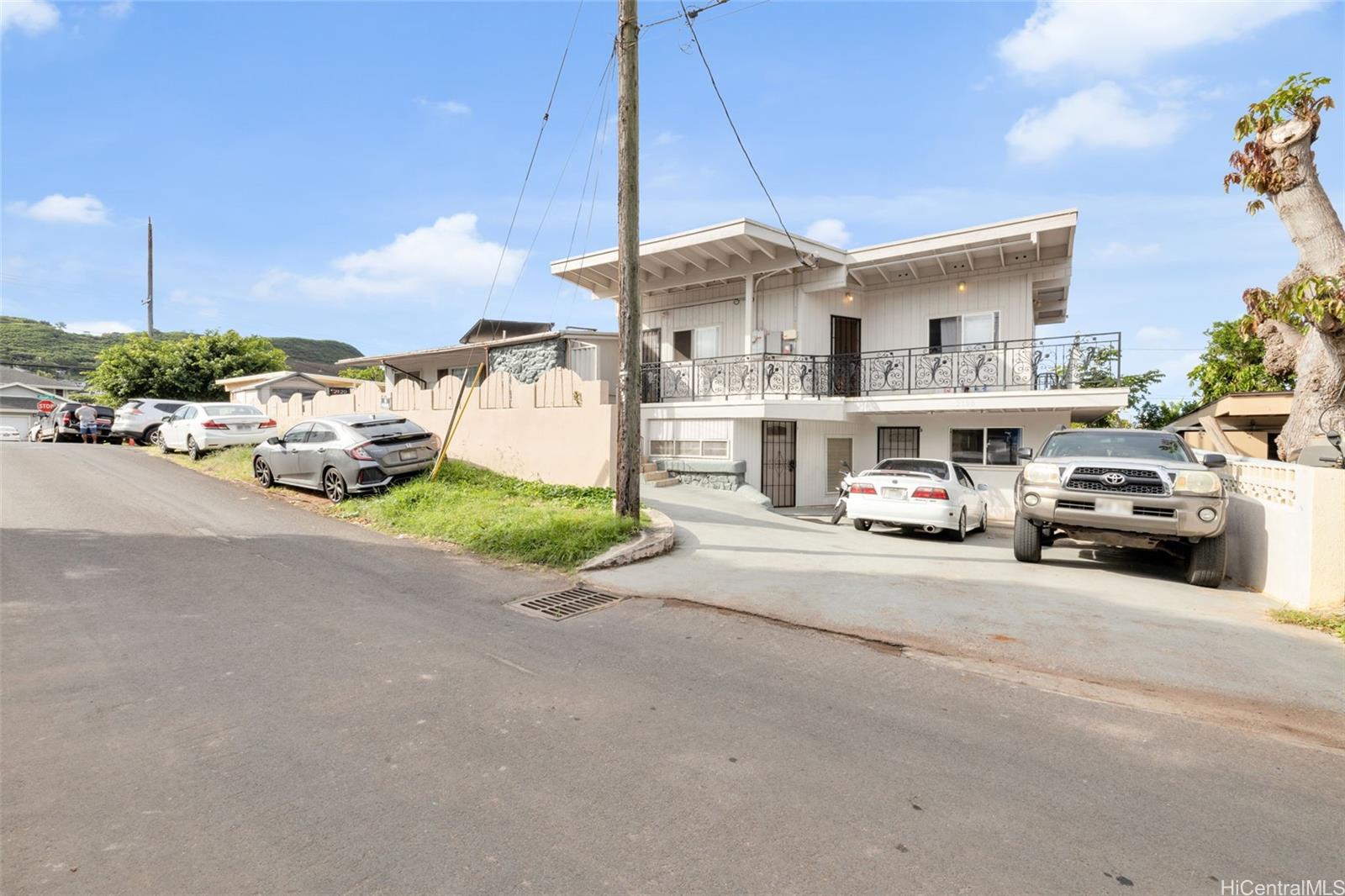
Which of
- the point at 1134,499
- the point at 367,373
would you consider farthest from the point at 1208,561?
the point at 367,373

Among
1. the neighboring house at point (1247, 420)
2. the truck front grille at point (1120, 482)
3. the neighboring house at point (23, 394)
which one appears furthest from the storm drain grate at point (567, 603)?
the neighboring house at point (23, 394)

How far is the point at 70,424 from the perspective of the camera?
2452 centimetres

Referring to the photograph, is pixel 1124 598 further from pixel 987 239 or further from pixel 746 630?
pixel 987 239

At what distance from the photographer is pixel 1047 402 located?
1420 cm

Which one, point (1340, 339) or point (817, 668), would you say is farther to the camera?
point (1340, 339)

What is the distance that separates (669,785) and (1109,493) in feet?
23.0

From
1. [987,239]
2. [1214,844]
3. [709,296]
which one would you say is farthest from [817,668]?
[709,296]

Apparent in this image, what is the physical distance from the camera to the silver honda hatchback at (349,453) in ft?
38.8

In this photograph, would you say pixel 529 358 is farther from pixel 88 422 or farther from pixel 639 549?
pixel 88 422

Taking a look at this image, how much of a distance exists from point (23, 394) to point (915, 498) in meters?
72.4

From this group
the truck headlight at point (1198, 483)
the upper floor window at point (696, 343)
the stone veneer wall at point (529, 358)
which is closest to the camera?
the truck headlight at point (1198, 483)

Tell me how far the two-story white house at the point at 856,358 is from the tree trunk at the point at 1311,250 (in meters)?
3.70

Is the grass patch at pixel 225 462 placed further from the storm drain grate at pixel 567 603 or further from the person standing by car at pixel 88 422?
the storm drain grate at pixel 567 603

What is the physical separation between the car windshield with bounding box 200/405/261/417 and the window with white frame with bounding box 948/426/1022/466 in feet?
61.8
